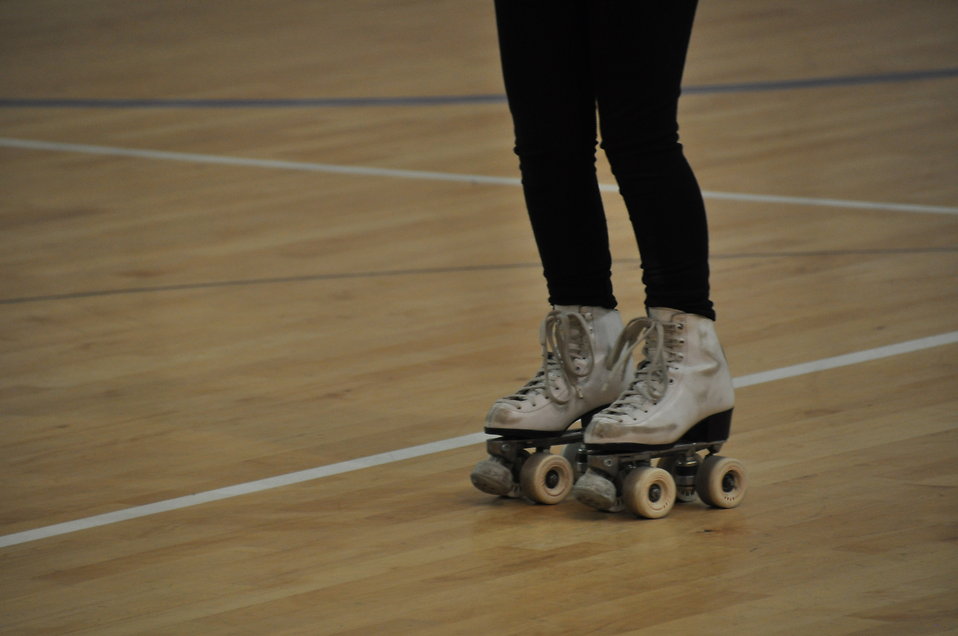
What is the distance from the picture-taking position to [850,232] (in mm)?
3178

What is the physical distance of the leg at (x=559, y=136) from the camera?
70.5 inches

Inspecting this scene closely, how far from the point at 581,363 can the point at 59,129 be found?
3353 mm

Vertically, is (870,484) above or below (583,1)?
below

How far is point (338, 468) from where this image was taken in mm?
2004

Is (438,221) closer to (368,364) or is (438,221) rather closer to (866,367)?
(368,364)

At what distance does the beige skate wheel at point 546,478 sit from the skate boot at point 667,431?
45 millimetres

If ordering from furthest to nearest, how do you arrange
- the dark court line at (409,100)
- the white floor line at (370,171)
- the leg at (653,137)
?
the dark court line at (409,100) < the white floor line at (370,171) < the leg at (653,137)

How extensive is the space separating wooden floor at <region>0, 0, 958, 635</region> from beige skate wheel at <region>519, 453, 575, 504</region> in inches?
0.6

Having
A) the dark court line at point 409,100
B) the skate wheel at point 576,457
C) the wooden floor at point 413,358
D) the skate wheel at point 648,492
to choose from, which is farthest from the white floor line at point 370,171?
the skate wheel at point 648,492

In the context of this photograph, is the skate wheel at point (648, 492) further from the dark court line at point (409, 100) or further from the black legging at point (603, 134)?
the dark court line at point (409, 100)

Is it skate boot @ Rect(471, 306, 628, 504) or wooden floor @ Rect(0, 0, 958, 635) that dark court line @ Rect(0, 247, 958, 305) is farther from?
skate boot @ Rect(471, 306, 628, 504)

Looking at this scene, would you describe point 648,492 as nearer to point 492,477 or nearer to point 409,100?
point 492,477

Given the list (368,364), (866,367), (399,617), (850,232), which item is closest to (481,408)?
(368,364)

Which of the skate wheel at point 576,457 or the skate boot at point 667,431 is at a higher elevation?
the skate boot at point 667,431
